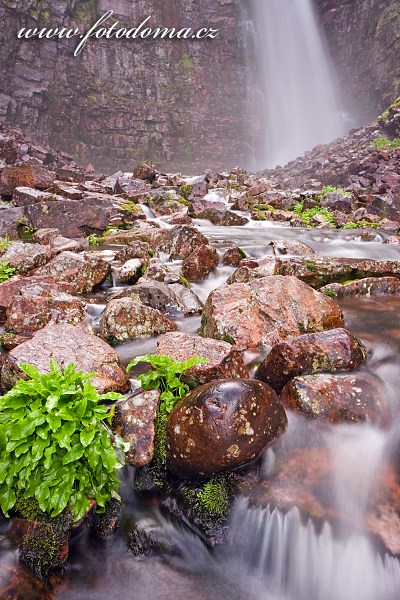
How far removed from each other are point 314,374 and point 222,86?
61396 millimetres

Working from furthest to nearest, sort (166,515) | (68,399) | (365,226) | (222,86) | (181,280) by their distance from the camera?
(222,86)
(365,226)
(181,280)
(166,515)
(68,399)

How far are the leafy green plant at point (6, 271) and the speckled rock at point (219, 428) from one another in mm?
5116

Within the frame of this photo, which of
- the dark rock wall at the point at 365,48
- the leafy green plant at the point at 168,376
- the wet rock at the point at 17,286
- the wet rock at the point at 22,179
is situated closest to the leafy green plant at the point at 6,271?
the wet rock at the point at 17,286

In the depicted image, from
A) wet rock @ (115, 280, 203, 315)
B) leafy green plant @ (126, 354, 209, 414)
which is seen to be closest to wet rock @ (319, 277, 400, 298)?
wet rock @ (115, 280, 203, 315)

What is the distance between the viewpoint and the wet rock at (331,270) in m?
7.17

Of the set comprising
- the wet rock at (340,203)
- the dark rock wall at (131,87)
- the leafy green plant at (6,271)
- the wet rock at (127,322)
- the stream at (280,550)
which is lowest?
the stream at (280,550)

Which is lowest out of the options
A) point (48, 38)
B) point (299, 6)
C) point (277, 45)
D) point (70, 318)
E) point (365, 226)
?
point (70, 318)

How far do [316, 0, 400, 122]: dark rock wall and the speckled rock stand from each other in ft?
147

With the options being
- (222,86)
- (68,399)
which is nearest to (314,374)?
(68,399)

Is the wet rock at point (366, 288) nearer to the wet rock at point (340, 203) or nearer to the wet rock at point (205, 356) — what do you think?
the wet rock at point (205, 356)

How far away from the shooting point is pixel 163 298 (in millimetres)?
5883

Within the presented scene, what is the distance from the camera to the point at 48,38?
42.0 m

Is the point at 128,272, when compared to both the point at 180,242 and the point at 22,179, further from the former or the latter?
the point at 22,179

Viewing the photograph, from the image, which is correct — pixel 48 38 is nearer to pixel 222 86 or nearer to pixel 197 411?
pixel 222 86
